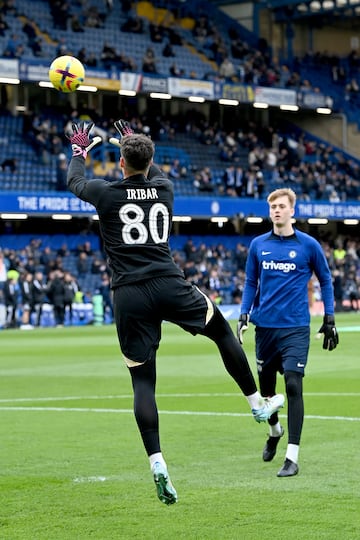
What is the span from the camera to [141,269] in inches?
294

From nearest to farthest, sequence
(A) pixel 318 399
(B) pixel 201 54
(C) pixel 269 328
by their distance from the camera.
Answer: (C) pixel 269 328
(A) pixel 318 399
(B) pixel 201 54

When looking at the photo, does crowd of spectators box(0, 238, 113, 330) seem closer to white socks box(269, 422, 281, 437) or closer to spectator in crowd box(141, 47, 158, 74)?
spectator in crowd box(141, 47, 158, 74)

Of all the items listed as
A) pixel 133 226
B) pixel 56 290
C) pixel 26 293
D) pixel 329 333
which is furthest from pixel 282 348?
pixel 56 290

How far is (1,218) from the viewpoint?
45469 mm

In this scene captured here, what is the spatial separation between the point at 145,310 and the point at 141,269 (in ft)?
0.92

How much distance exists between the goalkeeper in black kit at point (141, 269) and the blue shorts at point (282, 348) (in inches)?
63.3

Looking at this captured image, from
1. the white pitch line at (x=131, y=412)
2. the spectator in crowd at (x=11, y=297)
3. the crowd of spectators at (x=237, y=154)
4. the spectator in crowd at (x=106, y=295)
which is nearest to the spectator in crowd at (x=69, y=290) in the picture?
the spectator in crowd at (x=11, y=297)

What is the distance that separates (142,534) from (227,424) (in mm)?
5442

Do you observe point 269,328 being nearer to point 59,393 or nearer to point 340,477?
point 340,477

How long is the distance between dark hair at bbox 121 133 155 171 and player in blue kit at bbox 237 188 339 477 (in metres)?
1.99

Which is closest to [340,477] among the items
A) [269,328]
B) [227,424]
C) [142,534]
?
[269,328]

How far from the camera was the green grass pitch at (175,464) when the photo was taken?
682cm

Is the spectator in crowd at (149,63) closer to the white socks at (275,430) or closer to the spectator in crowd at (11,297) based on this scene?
the spectator in crowd at (11,297)

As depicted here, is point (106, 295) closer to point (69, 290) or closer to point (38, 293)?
point (69, 290)
